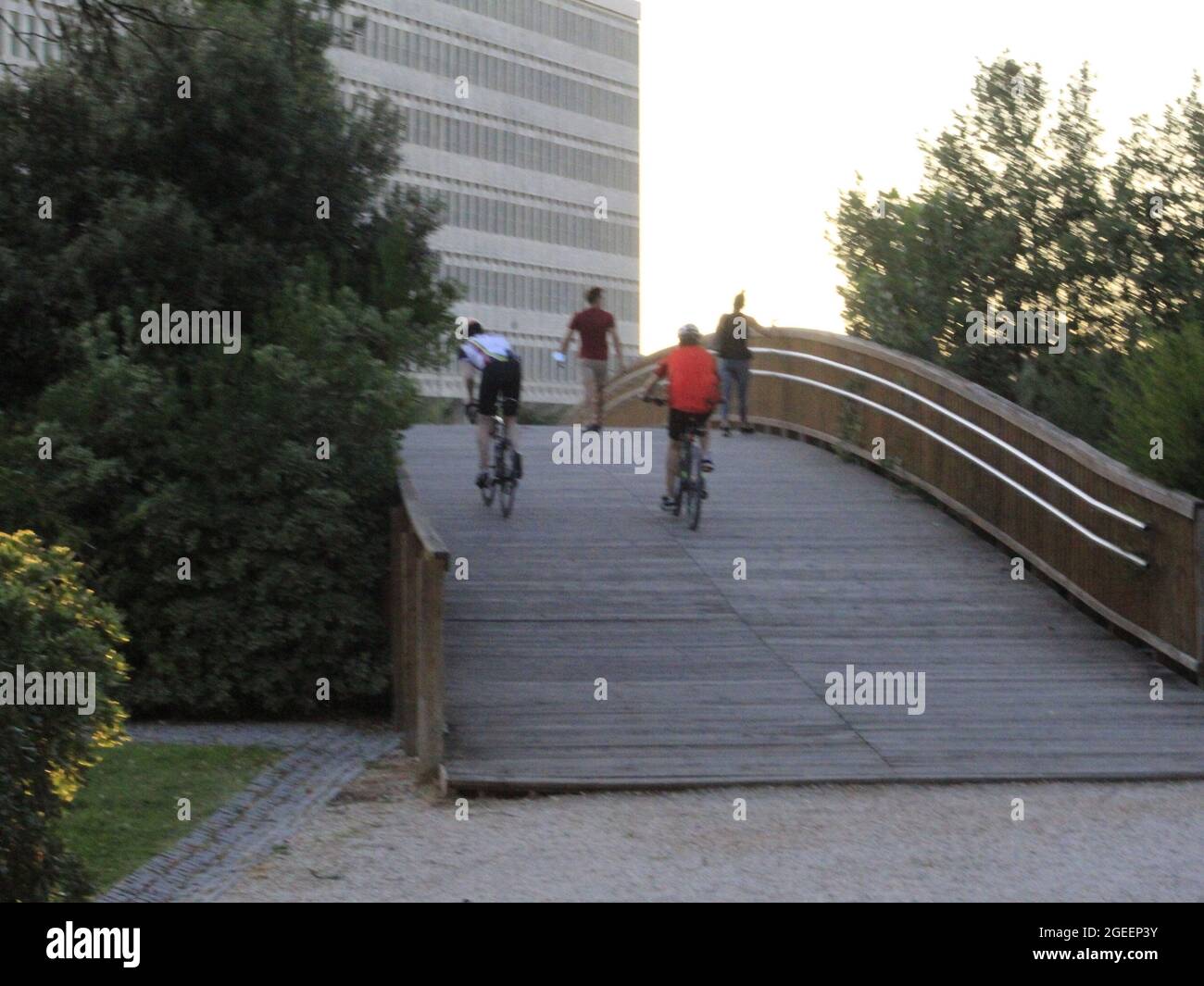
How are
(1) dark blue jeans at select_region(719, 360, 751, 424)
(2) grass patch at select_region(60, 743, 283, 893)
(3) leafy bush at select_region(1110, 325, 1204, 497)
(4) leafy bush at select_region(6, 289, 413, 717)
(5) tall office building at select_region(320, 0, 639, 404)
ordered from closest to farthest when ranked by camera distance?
1. (2) grass patch at select_region(60, 743, 283, 893)
2. (4) leafy bush at select_region(6, 289, 413, 717)
3. (3) leafy bush at select_region(1110, 325, 1204, 497)
4. (1) dark blue jeans at select_region(719, 360, 751, 424)
5. (5) tall office building at select_region(320, 0, 639, 404)

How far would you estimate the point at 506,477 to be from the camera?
18781 mm

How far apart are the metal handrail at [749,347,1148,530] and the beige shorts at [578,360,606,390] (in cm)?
265

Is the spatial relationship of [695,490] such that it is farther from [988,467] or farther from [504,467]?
[988,467]

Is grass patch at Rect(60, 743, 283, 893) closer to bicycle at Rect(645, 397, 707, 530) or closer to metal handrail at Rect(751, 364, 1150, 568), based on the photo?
bicycle at Rect(645, 397, 707, 530)

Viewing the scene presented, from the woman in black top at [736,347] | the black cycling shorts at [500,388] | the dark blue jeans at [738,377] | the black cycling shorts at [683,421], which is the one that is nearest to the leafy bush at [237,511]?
the black cycling shorts at [500,388]

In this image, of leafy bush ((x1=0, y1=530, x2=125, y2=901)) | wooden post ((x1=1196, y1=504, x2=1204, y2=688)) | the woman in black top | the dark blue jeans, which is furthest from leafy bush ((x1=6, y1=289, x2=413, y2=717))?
the dark blue jeans

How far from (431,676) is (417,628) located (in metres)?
0.84

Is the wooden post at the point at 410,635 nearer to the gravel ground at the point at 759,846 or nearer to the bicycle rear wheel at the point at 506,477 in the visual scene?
the gravel ground at the point at 759,846

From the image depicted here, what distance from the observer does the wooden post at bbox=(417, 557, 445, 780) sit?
11953mm

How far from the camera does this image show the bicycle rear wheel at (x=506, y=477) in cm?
1877

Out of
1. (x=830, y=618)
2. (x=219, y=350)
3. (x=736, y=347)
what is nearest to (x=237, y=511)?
(x=219, y=350)

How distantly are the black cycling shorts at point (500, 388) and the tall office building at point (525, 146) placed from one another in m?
84.5
